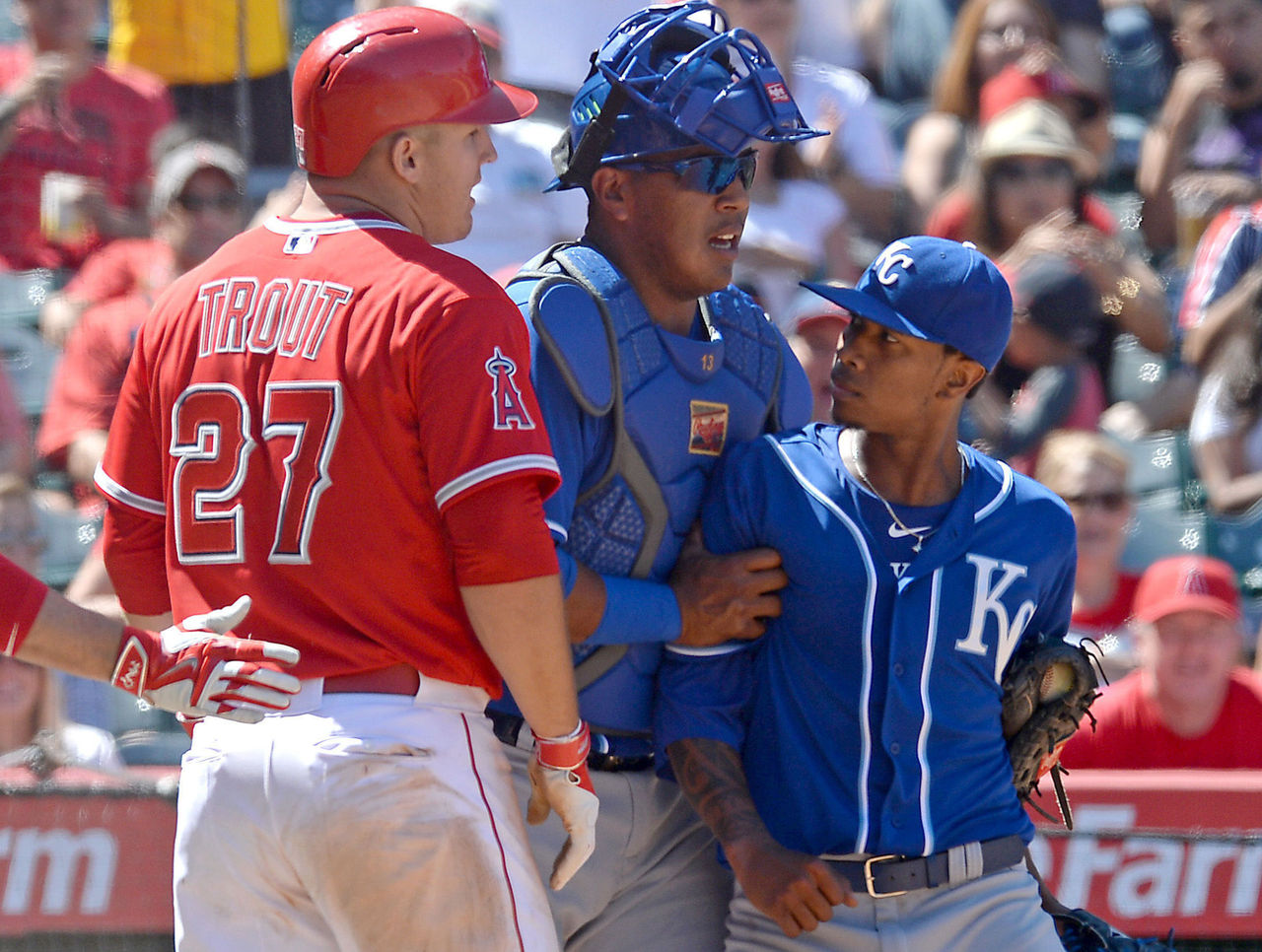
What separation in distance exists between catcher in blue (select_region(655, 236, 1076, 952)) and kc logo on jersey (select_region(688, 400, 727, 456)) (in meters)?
0.05

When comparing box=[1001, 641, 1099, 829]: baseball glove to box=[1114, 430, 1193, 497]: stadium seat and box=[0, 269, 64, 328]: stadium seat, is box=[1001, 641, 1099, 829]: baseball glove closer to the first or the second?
box=[1114, 430, 1193, 497]: stadium seat

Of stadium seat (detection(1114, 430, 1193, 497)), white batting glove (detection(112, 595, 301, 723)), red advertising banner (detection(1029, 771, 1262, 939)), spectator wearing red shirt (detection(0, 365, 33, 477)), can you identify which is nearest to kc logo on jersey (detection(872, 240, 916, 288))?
white batting glove (detection(112, 595, 301, 723))

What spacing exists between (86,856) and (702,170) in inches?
99.0

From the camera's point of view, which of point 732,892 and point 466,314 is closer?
point 466,314

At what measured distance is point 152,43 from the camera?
19.8ft

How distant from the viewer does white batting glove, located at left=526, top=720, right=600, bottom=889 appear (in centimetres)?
229

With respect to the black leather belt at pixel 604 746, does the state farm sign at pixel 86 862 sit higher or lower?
lower

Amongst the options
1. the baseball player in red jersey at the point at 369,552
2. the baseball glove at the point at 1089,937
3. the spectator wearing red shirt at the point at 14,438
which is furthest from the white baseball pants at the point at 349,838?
the spectator wearing red shirt at the point at 14,438

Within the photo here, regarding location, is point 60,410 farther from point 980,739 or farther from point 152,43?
point 980,739

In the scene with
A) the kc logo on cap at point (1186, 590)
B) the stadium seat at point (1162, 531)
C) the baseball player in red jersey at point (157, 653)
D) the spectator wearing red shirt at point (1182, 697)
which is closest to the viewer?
the baseball player in red jersey at point (157, 653)

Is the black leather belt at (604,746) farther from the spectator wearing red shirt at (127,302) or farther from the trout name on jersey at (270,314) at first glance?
the spectator wearing red shirt at (127,302)

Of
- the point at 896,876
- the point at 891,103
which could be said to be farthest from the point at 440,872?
the point at 891,103

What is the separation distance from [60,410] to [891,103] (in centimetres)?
334

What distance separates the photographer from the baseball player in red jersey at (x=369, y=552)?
2.16 m
